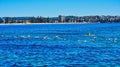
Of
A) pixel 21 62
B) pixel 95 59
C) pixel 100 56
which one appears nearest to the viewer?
pixel 21 62

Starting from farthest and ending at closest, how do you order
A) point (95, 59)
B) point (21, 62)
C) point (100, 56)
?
point (100, 56), point (95, 59), point (21, 62)

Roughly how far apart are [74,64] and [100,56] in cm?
845

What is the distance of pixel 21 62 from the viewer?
4006 cm

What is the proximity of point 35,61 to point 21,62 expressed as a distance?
1.75 metres

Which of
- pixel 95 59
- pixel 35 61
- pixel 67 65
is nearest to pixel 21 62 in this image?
pixel 35 61

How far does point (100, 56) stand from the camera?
46.4 m

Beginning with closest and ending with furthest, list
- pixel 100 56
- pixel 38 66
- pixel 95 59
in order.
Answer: pixel 38 66, pixel 95 59, pixel 100 56

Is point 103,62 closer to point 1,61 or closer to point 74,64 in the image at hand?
point 74,64

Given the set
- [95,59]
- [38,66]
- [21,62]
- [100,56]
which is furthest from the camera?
[100,56]

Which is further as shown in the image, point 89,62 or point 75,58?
point 75,58

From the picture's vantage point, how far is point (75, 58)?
44156 mm

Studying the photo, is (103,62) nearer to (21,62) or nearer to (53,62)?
(53,62)

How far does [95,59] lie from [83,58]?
1661 mm

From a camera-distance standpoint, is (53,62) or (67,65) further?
(53,62)
